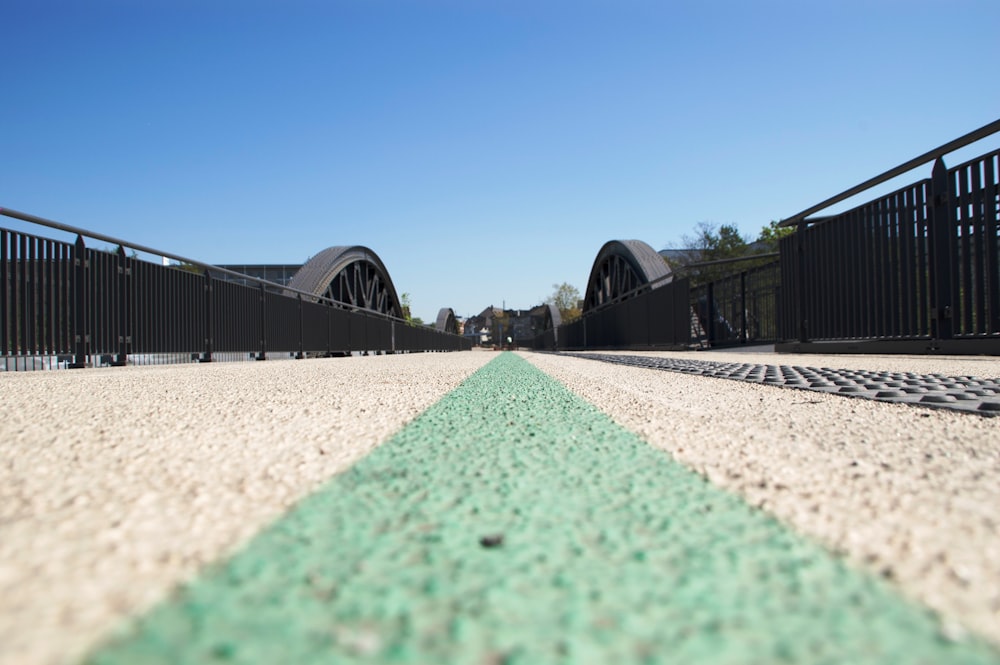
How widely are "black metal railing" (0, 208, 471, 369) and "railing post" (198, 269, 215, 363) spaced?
0.05ft

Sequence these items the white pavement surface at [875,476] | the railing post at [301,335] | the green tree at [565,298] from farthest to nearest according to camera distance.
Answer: the green tree at [565,298] → the railing post at [301,335] → the white pavement surface at [875,476]

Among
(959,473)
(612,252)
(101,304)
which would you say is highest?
(612,252)

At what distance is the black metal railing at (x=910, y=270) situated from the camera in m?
5.88

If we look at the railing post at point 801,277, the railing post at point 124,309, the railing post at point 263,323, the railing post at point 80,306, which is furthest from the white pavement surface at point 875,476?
the railing post at point 263,323

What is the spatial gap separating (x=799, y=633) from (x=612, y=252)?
31326mm

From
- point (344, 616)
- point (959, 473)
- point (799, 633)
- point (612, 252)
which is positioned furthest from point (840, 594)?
point (612, 252)

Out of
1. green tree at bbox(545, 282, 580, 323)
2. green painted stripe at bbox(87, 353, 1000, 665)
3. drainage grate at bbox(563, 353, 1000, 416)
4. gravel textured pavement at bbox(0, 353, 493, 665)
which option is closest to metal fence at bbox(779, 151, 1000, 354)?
→ drainage grate at bbox(563, 353, 1000, 416)

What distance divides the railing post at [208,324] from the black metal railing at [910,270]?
9.52 meters

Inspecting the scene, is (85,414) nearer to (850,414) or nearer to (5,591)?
(5,591)

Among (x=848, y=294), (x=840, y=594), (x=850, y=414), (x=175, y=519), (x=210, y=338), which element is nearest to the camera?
(x=840, y=594)

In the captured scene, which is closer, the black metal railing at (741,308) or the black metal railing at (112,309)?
the black metal railing at (112,309)

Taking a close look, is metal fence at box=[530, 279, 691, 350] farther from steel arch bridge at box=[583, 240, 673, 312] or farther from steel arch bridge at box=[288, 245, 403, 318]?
steel arch bridge at box=[288, 245, 403, 318]

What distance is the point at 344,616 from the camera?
1.89ft

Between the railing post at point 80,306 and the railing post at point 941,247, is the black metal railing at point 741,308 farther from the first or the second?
the railing post at point 80,306
